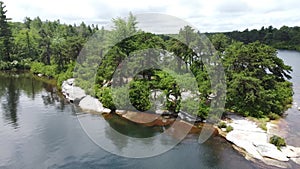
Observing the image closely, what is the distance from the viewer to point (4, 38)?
51.9 meters

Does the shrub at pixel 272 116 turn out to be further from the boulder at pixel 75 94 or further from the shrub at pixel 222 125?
the boulder at pixel 75 94

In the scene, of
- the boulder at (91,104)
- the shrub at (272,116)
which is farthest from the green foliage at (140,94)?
the shrub at (272,116)

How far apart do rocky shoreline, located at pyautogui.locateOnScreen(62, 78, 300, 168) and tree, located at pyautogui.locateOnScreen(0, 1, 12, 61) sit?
32.0 meters

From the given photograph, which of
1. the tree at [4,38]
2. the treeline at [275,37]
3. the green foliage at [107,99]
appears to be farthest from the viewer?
the treeline at [275,37]

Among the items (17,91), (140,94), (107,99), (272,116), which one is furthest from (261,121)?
(17,91)

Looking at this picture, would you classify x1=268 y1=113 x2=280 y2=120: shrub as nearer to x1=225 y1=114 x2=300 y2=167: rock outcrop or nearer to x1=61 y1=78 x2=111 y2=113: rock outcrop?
x1=225 y1=114 x2=300 y2=167: rock outcrop

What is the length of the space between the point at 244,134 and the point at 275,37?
260 feet

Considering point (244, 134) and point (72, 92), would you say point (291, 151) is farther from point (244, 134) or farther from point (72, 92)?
point (72, 92)

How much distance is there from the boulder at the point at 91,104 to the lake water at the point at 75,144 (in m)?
0.97

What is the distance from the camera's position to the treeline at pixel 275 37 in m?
84.7

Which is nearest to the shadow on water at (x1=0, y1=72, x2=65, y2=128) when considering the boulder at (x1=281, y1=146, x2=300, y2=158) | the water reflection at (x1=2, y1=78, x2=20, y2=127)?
the water reflection at (x1=2, y1=78, x2=20, y2=127)

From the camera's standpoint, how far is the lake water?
50.9 feet

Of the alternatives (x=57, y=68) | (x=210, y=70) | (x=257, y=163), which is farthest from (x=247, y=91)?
(x=57, y=68)

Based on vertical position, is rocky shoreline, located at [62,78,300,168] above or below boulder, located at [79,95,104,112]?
below
